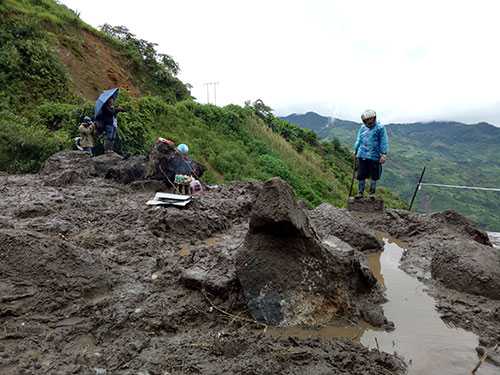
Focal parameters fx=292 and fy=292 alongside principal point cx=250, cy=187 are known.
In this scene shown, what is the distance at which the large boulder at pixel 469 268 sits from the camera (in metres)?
3.22

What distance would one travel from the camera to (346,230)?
4.83m

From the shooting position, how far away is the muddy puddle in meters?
2.19

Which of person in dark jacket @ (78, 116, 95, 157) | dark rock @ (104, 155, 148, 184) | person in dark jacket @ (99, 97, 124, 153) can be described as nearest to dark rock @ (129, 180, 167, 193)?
dark rock @ (104, 155, 148, 184)

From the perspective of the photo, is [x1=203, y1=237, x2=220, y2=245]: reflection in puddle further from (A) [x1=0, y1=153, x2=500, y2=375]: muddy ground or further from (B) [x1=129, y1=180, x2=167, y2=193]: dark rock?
(B) [x1=129, y1=180, x2=167, y2=193]: dark rock

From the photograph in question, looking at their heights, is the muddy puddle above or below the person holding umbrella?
below

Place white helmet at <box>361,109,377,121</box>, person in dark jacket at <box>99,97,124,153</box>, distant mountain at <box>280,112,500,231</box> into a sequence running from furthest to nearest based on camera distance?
1. distant mountain at <box>280,112,500,231</box>
2. person in dark jacket at <box>99,97,124,153</box>
3. white helmet at <box>361,109,377,121</box>

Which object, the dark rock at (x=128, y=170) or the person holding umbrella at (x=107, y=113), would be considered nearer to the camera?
the dark rock at (x=128, y=170)

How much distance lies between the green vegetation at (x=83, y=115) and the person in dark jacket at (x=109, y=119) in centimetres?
100

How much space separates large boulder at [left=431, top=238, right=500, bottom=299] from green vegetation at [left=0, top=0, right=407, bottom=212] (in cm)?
777

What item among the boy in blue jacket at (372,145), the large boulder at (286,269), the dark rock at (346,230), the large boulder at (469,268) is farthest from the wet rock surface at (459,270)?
the boy in blue jacket at (372,145)

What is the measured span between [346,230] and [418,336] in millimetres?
2359

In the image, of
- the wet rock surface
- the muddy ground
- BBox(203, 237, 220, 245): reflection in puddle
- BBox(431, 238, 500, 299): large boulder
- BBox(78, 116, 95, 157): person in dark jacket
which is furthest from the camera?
BBox(78, 116, 95, 157): person in dark jacket

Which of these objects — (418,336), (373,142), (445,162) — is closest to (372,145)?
(373,142)

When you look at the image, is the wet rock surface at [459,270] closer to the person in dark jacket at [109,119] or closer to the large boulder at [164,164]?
the large boulder at [164,164]
